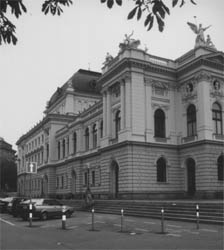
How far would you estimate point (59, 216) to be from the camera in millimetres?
28141

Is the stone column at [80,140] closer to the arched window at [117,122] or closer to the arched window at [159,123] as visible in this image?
the arched window at [117,122]

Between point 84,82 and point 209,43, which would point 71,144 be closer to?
point 84,82

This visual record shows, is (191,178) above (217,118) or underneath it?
underneath

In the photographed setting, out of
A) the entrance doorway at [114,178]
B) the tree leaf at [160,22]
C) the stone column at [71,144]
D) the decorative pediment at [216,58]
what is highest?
the decorative pediment at [216,58]

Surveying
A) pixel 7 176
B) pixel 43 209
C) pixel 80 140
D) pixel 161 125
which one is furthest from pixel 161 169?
pixel 7 176

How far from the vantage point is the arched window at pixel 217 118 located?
41.2 meters

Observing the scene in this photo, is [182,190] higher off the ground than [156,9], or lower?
lower

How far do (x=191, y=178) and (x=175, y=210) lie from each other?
53.1ft

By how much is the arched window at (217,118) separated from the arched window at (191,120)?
1970 millimetres

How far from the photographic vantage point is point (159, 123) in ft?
143

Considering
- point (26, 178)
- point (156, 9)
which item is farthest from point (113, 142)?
point (26, 178)

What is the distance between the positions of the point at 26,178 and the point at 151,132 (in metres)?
56.0

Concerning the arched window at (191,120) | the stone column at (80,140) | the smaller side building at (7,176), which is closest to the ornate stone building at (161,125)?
the arched window at (191,120)

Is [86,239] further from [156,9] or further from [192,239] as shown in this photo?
[156,9]
